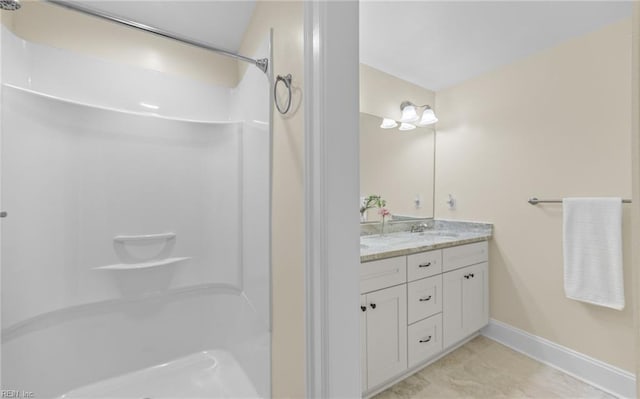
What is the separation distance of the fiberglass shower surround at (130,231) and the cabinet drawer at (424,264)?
94 centimetres

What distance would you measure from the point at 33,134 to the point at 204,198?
874 mm

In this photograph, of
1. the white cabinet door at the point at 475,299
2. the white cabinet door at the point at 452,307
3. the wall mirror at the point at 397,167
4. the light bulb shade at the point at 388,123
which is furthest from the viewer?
the light bulb shade at the point at 388,123

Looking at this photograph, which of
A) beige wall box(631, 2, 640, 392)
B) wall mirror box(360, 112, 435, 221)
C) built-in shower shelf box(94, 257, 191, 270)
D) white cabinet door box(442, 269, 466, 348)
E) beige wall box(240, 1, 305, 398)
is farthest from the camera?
wall mirror box(360, 112, 435, 221)

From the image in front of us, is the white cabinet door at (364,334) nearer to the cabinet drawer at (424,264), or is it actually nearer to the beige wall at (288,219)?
the cabinet drawer at (424,264)

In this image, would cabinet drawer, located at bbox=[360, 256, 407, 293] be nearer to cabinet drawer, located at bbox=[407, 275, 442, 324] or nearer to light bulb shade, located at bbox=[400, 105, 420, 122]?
cabinet drawer, located at bbox=[407, 275, 442, 324]

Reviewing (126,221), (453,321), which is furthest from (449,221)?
(126,221)

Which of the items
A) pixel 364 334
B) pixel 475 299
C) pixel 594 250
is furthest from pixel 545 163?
pixel 364 334

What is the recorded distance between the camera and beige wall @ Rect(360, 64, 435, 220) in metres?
2.21

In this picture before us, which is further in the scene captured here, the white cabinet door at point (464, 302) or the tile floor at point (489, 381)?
the white cabinet door at point (464, 302)

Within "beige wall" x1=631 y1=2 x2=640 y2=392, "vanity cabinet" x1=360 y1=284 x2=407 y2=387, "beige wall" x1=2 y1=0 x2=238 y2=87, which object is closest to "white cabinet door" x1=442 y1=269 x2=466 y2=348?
"vanity cabinet" x1=360 y1=284 x2=407 y2=387

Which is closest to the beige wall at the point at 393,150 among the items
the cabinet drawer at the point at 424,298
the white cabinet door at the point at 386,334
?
the cabinet drawer at the point at 424,298

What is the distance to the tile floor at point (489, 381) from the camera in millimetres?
1559

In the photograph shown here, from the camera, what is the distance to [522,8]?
61.4 inches

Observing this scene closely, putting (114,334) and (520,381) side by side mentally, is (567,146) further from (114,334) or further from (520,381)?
(114,334)
